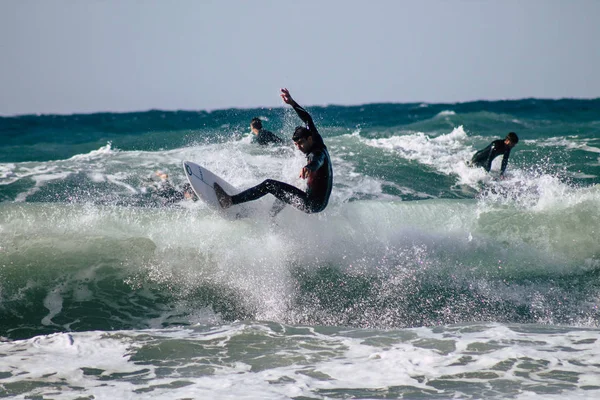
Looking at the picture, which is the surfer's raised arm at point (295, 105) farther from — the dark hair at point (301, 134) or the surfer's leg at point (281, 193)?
the surfer's leg at point (281, 193)

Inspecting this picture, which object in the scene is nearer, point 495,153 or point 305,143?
point 305,143

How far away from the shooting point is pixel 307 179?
8.43 metres

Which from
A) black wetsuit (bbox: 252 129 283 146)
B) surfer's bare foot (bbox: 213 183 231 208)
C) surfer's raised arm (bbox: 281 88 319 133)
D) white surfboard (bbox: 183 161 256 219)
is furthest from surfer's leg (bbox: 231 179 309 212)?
black wetsuit (bbox: 252 129 283 146)

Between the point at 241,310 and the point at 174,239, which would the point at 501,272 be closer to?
the point at 241,310

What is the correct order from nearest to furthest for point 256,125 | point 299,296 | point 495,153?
point 299,296
point 256,125
point 495,153

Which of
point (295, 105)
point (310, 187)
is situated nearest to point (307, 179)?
point (310, 187)

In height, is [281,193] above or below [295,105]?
below

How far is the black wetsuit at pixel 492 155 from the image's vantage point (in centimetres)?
1388

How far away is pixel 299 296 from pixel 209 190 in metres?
1.85

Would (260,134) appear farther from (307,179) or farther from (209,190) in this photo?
(307,179)

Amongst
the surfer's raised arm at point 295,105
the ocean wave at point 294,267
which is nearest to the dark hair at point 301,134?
the surfer's raised arm at point 295,105

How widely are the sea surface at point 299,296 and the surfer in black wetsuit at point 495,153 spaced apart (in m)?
0.63

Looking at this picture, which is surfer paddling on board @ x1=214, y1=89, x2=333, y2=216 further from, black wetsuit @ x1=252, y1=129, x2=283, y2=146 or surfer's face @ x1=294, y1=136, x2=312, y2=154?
black wetsuit @ x1=252, y1=129, x2=283, y2=146

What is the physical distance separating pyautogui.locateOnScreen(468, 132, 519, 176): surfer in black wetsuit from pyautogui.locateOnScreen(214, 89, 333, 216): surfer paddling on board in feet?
20.6
